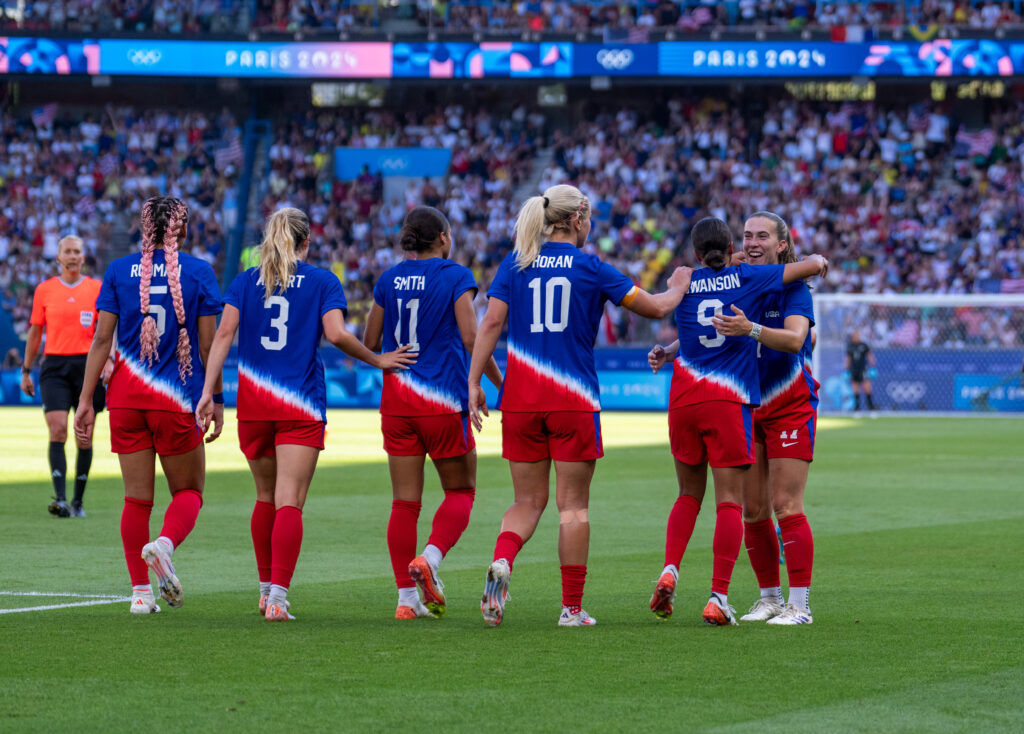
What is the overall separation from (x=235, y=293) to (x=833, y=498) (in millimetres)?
8789

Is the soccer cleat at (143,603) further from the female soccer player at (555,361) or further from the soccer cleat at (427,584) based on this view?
the female soccer player at (555,361)

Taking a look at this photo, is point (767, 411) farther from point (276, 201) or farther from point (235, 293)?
point (276, 201)

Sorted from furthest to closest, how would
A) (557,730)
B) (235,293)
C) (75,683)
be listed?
(235,293), (75,683), (557,730)

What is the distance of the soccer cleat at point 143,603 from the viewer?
7910 millimetres

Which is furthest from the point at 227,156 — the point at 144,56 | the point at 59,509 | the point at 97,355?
the point at 97,355

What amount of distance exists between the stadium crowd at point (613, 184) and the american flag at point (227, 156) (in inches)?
8.6

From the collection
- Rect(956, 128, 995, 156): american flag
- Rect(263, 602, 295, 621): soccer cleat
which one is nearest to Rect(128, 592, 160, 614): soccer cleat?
Rect(263, 602, 295, 621): soccer cleat

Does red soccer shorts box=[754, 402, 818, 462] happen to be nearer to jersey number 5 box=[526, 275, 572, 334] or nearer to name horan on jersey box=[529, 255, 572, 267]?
jersey number 5 box=[526, 275, 572, 334]

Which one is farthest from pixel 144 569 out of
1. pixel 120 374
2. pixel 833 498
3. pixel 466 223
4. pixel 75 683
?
pixel 466 223

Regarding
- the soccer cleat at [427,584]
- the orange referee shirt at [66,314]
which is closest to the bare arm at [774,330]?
the soccer cleat at [427,584]

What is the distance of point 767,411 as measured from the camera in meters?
7.76

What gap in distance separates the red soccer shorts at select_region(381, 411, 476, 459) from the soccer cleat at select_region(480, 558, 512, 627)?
0.97 metres

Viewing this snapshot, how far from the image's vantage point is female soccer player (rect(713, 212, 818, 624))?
301 inches

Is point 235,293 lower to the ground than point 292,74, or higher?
lower
